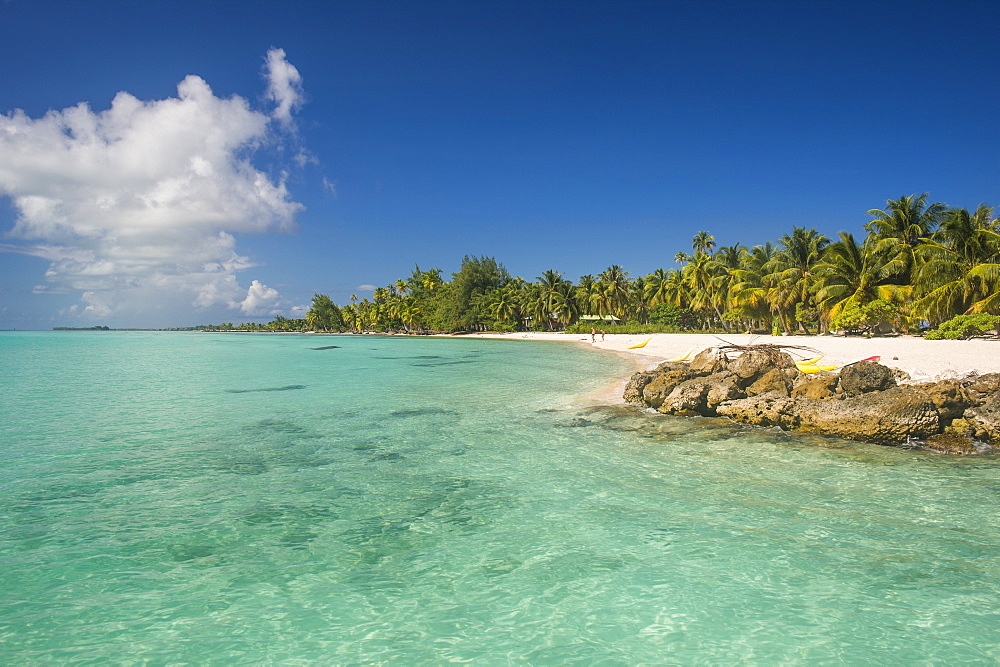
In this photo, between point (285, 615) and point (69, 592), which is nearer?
point (285, 615)

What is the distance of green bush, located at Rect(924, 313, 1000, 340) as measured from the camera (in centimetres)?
2366

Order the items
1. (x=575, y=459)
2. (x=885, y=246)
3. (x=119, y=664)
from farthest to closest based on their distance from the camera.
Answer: (x=885, y=246), (x=575, y=459), (x=119, y=664)

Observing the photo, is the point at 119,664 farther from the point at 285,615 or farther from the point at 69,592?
the point at 69,592

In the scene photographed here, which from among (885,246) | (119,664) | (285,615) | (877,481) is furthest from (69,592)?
(885,246)

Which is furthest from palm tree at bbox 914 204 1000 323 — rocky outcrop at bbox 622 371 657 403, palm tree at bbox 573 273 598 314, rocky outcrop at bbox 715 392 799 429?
palm tree at bbox 573 273 598 314

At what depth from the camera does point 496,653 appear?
372cm

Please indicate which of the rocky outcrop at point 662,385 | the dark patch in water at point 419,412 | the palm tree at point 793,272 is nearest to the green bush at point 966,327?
the palm tree at point 793,272

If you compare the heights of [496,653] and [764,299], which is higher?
[764,299]

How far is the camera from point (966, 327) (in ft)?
80.8

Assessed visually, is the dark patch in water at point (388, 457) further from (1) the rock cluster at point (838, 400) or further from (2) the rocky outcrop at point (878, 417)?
(2) the rocky outcrop at point (878, 417)

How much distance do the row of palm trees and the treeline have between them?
87 mm

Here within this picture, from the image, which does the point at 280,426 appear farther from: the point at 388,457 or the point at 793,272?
the point at 793,272

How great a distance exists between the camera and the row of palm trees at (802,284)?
27.7 m

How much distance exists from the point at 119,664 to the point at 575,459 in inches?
255
